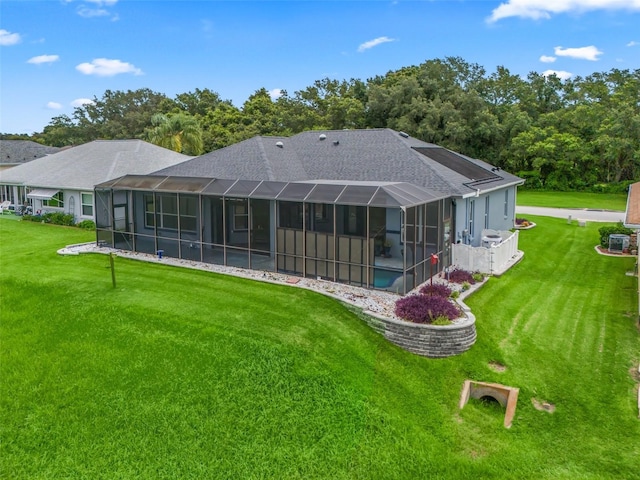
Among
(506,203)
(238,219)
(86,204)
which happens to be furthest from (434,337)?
(86,204)

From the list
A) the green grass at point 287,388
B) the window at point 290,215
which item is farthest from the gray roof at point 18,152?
the window at point 290,215

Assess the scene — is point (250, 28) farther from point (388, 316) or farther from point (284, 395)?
point (284, 395)

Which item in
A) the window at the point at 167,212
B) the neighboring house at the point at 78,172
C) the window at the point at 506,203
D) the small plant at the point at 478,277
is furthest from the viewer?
the neighboring house at the point at 78,172

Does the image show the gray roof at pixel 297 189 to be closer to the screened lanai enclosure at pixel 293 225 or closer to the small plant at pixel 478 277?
the screened lanai enclosure at pixel 293 225

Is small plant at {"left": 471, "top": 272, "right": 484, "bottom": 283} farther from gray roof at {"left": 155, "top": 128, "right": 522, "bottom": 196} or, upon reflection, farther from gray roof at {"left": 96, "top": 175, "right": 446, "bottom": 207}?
gray roof at {"left": 96, "top": 175, "right": 446, "bottom": 207}

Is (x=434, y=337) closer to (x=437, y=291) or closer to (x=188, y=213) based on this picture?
(x=437, y=291)

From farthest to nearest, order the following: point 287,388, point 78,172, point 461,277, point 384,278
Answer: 1. point 78,172
2. point 461,277
3. point 384,278
4. point 287,388
